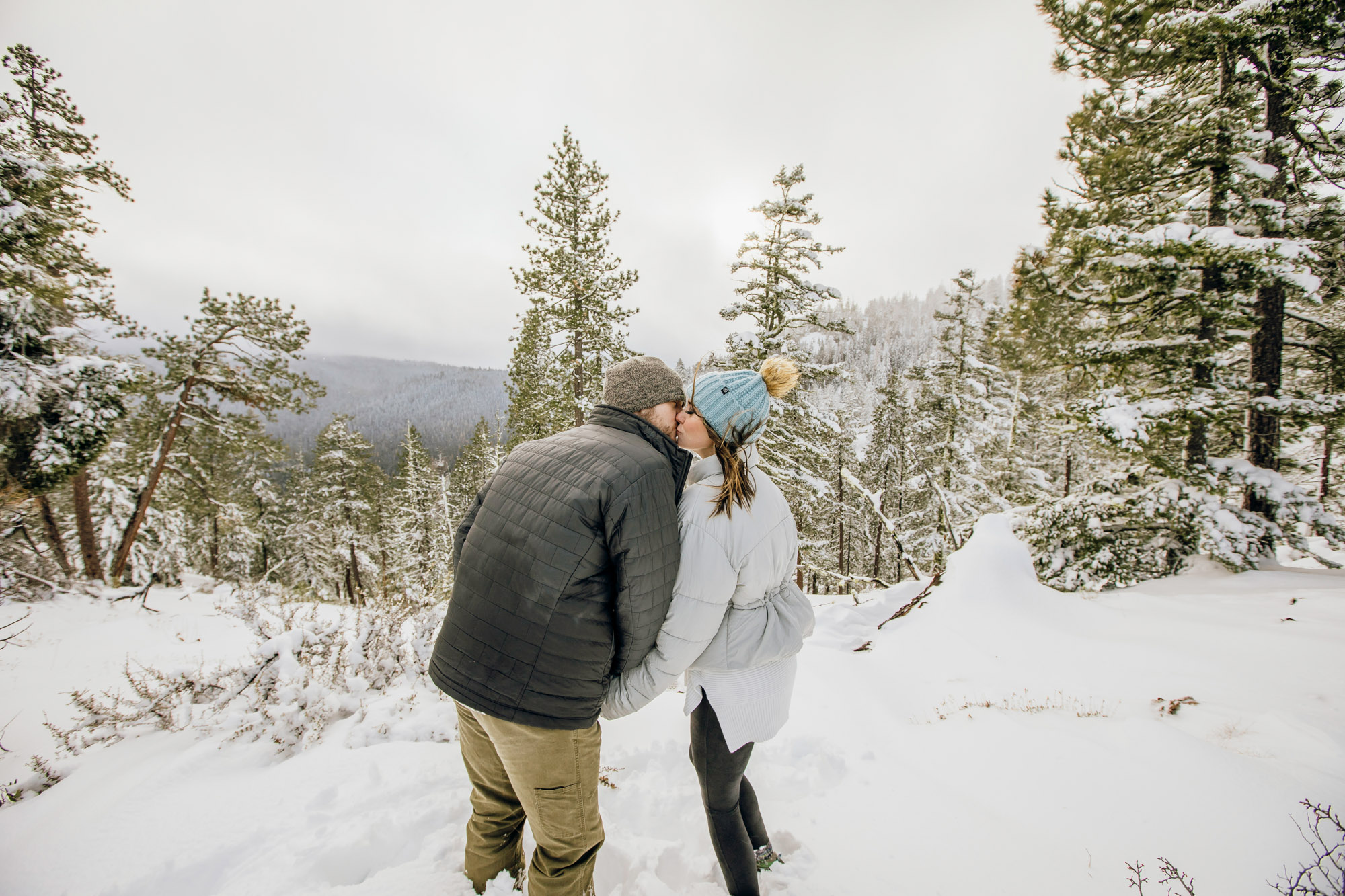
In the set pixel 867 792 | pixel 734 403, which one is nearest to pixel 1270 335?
pixel 867 792

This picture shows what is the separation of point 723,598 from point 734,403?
3.03 feet

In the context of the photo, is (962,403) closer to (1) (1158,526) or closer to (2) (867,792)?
(1) (1158,526)

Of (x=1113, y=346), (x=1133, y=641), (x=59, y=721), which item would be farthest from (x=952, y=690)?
(x=59, y=721)

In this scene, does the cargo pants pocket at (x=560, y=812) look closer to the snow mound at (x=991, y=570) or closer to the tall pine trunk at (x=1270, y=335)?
the snow mound at (x=991, y=570)

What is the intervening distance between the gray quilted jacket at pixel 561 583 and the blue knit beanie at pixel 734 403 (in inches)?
17.9

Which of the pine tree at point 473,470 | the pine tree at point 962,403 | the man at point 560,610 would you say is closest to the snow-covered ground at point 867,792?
the man at point 560,610

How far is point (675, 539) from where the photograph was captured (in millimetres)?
1955

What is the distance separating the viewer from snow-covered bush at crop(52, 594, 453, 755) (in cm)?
318

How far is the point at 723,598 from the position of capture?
1961 mm

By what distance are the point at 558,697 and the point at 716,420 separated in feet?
4.55

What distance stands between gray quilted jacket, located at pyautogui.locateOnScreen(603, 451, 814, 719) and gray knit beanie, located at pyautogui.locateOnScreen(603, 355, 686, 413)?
406mm

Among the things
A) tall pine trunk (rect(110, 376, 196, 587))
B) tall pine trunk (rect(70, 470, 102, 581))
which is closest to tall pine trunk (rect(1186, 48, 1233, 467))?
tall pine trunk (rect(110, 376, 196, 587))

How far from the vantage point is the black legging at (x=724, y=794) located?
217 cm

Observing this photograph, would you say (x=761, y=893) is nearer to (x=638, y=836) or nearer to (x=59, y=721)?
(x=638, y=836)
